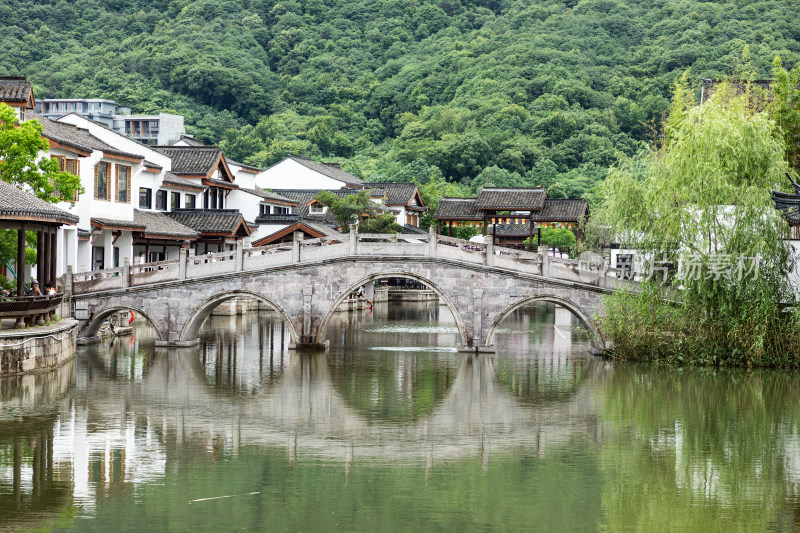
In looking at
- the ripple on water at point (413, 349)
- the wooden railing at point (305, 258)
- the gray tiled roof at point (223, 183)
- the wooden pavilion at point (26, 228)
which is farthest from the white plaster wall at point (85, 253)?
the gray tiled roof at point (223, 183)

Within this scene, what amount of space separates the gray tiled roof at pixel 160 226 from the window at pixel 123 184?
1080mm

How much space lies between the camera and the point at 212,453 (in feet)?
55.4

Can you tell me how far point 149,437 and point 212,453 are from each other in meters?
1.78

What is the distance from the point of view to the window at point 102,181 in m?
35.5

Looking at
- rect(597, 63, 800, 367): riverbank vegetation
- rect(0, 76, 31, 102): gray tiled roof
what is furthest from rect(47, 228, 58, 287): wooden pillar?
rect(597, 63, 800, 367): riverbank vegetation

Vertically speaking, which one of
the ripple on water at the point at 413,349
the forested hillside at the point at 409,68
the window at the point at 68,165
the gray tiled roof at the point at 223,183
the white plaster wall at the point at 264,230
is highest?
the forested hillside at the point at 409,68

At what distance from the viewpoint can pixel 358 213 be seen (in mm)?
51094

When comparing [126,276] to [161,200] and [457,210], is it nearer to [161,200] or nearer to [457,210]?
[161,200]

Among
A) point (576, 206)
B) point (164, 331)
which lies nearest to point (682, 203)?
point (164, 331)

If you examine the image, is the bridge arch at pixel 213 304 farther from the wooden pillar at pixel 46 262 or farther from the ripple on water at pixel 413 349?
the wooden pillar at pixel 46 262

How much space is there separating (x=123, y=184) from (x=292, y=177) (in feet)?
87.4

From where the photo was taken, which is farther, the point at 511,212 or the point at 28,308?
the point at 511,212

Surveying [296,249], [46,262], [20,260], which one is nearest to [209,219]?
[296,249]

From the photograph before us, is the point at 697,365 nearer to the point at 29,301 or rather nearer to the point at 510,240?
the point at 29,301
